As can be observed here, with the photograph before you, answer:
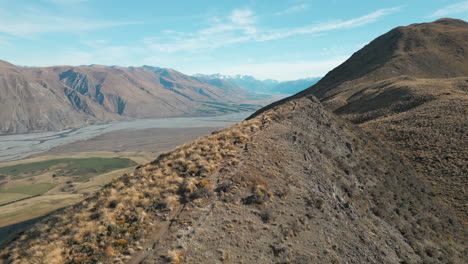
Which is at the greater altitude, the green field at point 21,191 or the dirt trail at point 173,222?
the dirt trail at point 173,222

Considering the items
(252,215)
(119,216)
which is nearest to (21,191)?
(119,216)

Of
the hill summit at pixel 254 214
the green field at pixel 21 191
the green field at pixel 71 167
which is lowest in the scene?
the green field at pixel 21 191

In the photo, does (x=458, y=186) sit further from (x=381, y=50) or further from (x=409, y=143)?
(x=381, y=50)

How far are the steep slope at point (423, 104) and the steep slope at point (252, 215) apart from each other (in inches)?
403

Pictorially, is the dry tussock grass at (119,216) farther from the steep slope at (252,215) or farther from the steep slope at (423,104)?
the steep slope at (423,104)

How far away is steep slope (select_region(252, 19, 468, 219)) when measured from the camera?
103 feet

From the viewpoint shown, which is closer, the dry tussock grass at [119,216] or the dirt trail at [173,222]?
the dirt trail at [173,222]

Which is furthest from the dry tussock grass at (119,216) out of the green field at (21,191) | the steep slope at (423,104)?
the green field at (21,191)

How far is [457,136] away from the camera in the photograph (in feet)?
119

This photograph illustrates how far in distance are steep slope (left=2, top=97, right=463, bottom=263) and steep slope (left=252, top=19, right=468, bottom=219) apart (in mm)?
10246

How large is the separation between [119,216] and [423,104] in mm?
62015

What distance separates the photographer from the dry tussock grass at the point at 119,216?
10812mm

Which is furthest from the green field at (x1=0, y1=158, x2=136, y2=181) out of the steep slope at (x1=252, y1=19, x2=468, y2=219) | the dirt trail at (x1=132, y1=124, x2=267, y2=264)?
the dirt trail at (x1=132, y1=124, x2=267, y2=264)

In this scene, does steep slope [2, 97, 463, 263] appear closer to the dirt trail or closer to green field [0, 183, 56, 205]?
the dirt trail
